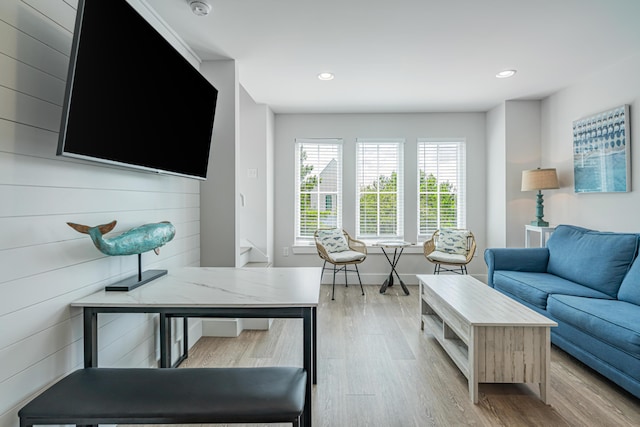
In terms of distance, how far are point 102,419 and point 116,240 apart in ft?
2.65

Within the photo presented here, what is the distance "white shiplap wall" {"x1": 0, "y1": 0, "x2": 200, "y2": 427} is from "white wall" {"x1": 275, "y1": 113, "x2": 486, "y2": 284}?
10.3 ft

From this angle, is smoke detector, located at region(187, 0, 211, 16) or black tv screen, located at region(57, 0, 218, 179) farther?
smoke detector, located at region(187, 0, 211, 16)

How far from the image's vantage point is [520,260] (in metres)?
3.42

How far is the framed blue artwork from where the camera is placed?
304cm

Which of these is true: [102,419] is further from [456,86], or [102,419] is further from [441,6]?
Answer: [456,86]

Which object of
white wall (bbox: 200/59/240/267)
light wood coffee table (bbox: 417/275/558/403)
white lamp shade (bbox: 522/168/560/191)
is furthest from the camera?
white lamp shade (bbox: 522/168/560/191)

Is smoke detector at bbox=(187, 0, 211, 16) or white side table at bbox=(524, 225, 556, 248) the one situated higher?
smoke detector at bbox=(187, 0, 211, 16)

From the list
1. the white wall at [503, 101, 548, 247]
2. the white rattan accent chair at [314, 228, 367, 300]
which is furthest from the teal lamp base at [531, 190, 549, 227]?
the white rattan accent chair at [314, 228, 367, 300]

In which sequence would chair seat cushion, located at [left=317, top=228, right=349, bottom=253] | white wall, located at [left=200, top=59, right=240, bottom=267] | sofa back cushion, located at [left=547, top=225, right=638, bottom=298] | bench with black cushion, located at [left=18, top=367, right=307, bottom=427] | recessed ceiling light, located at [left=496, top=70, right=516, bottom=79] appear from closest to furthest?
bench with black cushion, located at [left=18, top=367, right=307, bottom=427] → sofa back cushion, located at [left=547, top=225, right=638, bottom=298] → white wall, located at [left=200, top=59, right=240, bottom=267] → recessed ceiling light, located at [left=496, top=70, right=516, bottom=79] → chair seat cushion, located at [left=317, top=228, right=349, bottom=253]

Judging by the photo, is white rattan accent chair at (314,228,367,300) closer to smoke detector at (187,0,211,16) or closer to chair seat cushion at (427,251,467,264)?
chair seat cushion at (427,251,467,264)

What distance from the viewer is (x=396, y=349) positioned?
272cm

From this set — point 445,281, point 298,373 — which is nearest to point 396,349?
point 445,281

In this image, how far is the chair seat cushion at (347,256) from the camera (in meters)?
4.25

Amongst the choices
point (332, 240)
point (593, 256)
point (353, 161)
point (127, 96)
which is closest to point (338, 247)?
point (332, 240)
